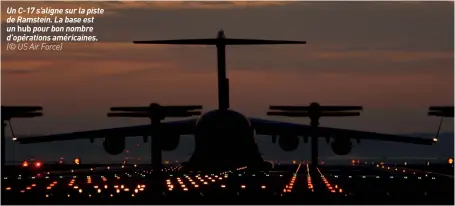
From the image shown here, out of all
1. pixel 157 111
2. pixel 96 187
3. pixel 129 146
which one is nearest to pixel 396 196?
pixel 96 187

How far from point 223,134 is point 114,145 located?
11733 millimetres

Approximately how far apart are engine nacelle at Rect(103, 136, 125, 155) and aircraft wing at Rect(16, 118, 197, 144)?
480 millimetres

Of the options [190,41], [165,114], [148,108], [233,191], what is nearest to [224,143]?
[190,41]

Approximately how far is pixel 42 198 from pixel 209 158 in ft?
52.1

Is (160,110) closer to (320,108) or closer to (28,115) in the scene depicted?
(28,115)

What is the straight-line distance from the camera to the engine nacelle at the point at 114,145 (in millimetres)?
67562

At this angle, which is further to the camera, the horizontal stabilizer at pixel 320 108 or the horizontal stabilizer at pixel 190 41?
the horizontal stabilizer at pixel 320 108

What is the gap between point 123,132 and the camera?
222 feet

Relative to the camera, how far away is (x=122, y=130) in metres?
67.8

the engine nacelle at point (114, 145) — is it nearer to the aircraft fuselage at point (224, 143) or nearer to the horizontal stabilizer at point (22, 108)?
the horizontal stabilizer at point (22, 108)

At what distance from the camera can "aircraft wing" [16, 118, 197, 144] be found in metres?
66.1

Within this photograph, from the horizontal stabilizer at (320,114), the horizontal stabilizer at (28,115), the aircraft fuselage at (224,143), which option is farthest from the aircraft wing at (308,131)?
the horizontal stabilizer at (28,115)

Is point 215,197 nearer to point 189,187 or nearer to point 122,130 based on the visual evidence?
point 189,187

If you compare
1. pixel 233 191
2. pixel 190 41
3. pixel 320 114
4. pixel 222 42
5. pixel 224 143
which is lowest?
pixel 233 191
